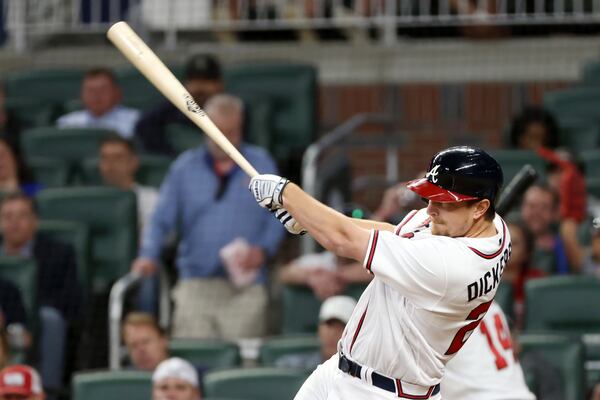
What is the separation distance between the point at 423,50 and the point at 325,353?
4178 mm

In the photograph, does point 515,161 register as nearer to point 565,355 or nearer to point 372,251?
point 565,355

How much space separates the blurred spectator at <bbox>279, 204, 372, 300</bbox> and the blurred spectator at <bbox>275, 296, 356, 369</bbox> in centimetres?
41

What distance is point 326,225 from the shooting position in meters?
5.12

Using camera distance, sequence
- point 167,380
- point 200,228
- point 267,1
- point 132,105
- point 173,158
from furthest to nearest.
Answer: point 267,1 < point 132,105 < point 173,158 < point 200,228 < point 167,380

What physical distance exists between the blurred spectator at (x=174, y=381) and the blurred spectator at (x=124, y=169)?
6.57 ft

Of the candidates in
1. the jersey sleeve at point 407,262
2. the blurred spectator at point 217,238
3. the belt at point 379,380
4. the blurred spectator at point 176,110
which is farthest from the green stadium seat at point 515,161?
the jersey sleeve at point 407,262

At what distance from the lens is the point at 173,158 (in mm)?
10164

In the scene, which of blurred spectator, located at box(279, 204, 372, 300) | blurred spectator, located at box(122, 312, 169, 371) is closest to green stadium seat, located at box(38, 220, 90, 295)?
blurred spectator, located at box(122, 312, 169, 371)

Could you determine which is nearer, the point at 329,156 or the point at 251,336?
the point at 251,336

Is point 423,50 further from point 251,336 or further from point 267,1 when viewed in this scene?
point 251,336

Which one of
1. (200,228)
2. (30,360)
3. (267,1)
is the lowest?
(30,360)

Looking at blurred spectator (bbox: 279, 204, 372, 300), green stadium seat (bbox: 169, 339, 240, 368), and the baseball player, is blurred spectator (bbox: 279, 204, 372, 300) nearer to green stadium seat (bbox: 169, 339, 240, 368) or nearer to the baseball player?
green stadium seat (bbox: 169, 339, 240, 368)

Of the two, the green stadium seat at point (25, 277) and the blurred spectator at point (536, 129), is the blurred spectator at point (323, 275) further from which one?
the blurred spectator at point (536, 129)

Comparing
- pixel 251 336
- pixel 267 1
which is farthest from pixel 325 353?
pixel 267 1
